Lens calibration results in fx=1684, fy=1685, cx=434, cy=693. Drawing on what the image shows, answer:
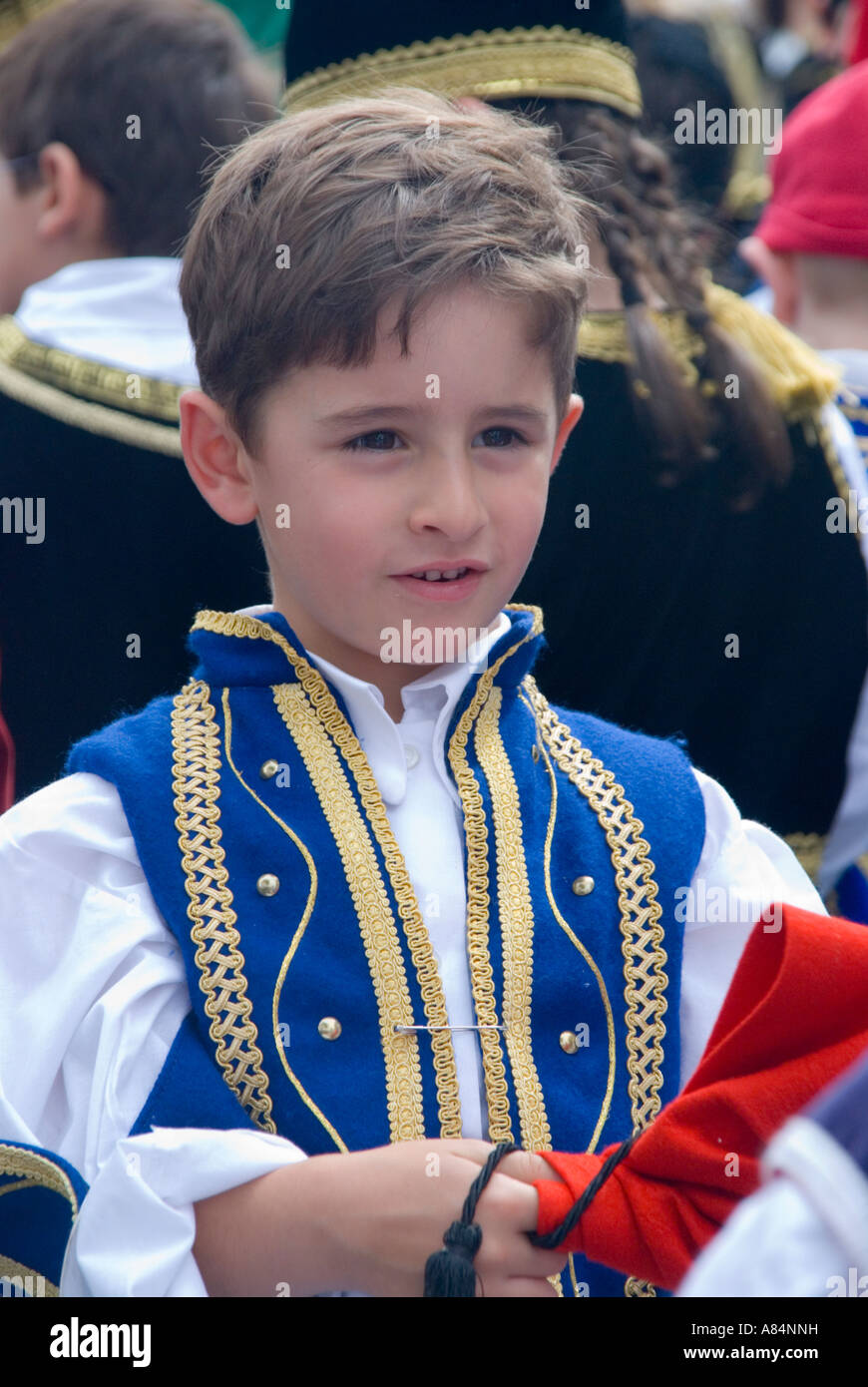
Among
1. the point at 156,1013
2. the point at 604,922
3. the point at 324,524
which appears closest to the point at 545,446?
the point at 324,524

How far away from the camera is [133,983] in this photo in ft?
4.86

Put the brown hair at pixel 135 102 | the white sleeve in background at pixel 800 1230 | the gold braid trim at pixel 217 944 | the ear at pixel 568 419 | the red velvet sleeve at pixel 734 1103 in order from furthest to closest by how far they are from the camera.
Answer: the brown hair at pixel 135 102
the ear at pixel 568 419
the gold braid trim at pixel 217 944
the red velvet sleeve at pixel 734 1103
the white sleeve in background at pixel 800 1230

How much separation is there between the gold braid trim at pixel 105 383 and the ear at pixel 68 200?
317 mm

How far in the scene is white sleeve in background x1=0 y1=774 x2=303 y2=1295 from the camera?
141cm

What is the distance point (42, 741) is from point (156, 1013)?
2.98 feet

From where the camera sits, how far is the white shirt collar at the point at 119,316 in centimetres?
228

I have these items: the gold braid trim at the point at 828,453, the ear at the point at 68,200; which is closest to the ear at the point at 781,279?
the gold braid trim at the point at 828,453

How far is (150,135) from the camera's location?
2443 millimetres

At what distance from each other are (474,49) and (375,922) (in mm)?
1293

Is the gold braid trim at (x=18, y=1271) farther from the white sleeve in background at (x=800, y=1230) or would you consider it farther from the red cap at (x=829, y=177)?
the red cap at (x=829, y=177)

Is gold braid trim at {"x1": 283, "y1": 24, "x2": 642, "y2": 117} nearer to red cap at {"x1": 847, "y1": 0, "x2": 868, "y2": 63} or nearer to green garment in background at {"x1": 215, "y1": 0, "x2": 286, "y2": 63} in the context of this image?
green garment in background at {"x1": 215, "y1": 0, "x2": 286, "y2": 63}

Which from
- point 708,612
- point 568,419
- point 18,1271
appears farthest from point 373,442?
point 708,612

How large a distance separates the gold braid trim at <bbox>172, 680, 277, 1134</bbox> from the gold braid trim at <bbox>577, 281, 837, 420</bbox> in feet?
3.02

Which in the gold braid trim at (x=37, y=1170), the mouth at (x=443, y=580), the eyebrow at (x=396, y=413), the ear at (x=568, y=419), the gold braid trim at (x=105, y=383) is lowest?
the gold braid trim at (x=37, y=1170)
